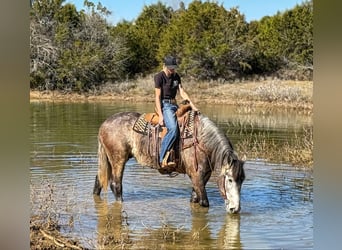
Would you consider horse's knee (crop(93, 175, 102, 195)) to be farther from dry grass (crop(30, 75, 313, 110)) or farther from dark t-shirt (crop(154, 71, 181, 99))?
dark t-shirt (crop(154, 71, 181, 99))

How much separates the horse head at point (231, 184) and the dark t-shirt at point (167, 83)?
1.50 feet

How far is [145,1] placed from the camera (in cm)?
Answer: 287

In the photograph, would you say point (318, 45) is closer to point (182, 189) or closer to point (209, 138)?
point (209, 138)

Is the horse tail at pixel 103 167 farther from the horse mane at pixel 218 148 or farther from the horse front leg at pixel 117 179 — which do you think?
the horse mane at pixel 218 148

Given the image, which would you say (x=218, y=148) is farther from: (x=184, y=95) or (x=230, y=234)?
(x=230, y=234)

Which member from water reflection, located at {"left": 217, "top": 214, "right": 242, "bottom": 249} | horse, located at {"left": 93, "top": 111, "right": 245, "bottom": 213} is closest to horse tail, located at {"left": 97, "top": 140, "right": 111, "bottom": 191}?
horse, located at {"left": 93, "top": 111, "right": 245, "bottom": 213}

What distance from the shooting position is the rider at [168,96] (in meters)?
2.88

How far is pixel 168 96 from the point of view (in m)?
2.88

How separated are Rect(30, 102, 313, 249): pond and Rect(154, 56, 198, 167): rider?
0.08 meters

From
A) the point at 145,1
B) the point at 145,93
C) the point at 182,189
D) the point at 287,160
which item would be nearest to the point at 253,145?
the point at 287,160

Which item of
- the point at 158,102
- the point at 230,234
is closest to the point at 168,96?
the point at 158,102

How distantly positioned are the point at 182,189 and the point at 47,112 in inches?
31.2

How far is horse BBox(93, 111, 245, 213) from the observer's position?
284 cm

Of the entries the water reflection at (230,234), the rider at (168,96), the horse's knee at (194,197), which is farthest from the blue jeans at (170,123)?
the water reflection at (230,234)
